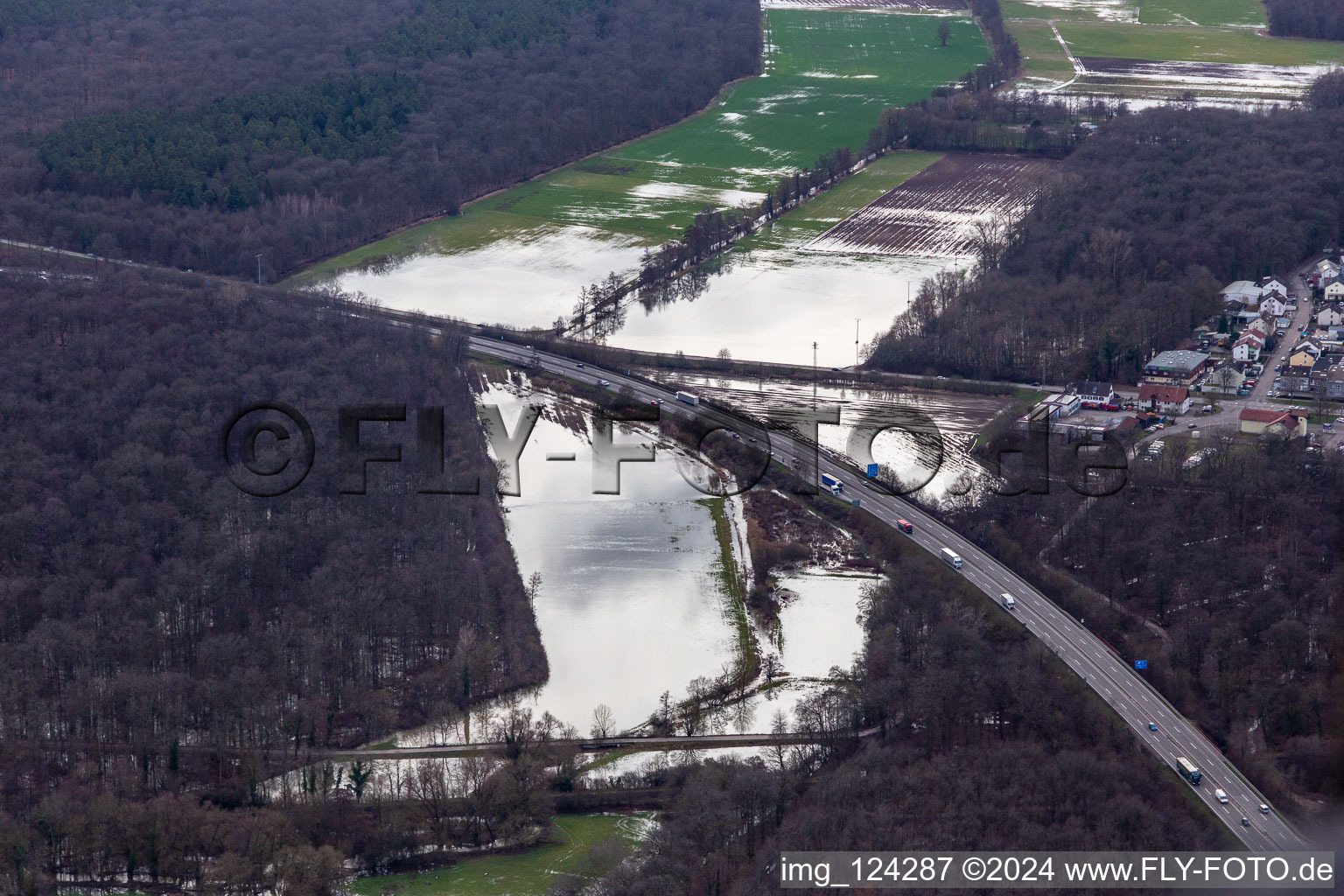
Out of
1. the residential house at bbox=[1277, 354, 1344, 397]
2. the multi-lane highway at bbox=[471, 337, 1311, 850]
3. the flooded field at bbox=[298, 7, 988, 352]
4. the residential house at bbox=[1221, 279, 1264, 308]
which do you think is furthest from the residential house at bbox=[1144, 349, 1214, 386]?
the multi-lane highway at bbox=[471, 337, 1311, 850]

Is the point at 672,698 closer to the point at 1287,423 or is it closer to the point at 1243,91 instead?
the point at 1287,423

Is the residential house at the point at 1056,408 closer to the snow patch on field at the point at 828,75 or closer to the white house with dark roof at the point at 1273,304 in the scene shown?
the white house with dark roof at the point at 1273,304

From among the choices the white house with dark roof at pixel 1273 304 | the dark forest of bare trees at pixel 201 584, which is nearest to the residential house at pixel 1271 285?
the white house with dark roof at pixel 1273 304

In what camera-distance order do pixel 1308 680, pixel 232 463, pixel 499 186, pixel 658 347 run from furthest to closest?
pixel 499 186, pixel 658 347, pixel 232 463, pixel 1308 680

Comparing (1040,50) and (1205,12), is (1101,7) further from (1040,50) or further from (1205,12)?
(1040,50)

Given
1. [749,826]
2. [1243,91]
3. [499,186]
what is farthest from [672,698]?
[1243,91]

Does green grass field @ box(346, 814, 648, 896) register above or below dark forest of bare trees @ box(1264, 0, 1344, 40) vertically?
below

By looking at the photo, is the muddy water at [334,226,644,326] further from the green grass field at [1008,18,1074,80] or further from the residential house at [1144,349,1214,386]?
the green grass field at [1008,18,1074,80]
